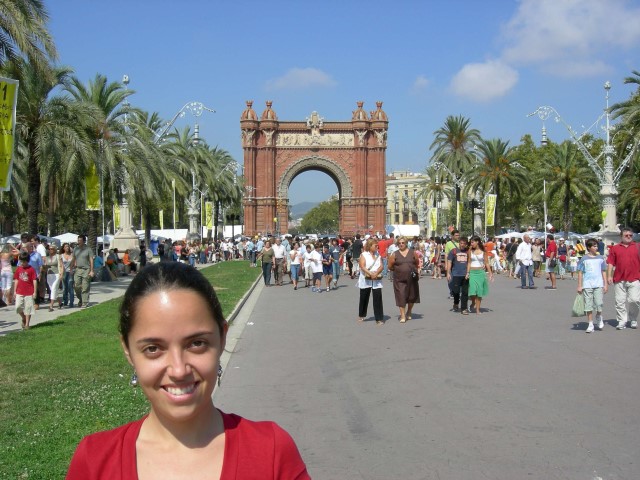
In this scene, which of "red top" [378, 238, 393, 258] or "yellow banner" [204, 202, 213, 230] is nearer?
"red top" [378, 238, 393, 258]

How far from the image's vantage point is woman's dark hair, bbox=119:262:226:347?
2.12 meters

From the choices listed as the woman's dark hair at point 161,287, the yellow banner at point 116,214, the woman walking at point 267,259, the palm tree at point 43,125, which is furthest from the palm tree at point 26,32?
the yellow banner at point 116,214

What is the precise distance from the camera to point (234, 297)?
71.7ft

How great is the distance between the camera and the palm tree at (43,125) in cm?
2308

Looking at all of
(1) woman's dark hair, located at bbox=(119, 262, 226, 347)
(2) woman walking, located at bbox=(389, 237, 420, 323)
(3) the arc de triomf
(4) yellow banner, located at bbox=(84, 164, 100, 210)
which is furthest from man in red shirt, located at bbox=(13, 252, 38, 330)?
(3) the arc de triomf

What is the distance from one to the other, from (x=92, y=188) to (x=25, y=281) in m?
12.5

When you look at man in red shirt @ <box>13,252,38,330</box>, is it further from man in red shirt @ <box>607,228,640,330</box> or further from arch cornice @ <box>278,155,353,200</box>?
arch cornice @ <box>278,155,353,200</box>

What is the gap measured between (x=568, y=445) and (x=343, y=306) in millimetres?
14141

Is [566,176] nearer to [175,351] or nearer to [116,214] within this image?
[116,214]

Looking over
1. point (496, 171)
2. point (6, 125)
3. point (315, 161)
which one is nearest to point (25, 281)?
point (6, 125)

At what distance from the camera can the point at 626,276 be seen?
566 inches

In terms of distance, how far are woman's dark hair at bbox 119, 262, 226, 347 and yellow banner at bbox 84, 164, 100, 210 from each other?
25.6m

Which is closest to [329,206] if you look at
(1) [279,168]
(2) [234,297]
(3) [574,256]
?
(1) [279,168]

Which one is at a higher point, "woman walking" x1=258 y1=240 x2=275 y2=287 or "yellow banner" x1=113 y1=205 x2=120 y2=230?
"yellow banner" x1=113 y1=205 x2=120 y2=230
